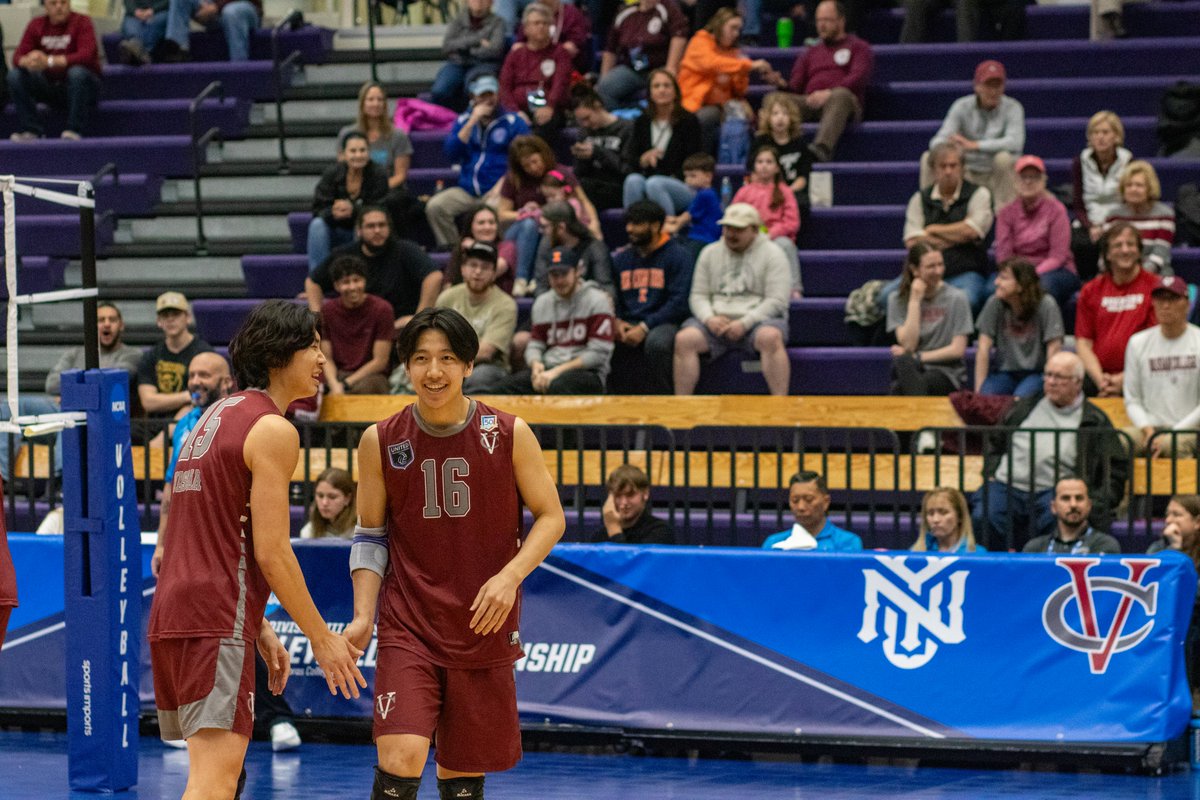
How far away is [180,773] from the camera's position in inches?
333

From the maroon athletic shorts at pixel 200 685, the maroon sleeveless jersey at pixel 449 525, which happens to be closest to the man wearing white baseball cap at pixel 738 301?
the maroon sleeveless jersey at pixel 449 525

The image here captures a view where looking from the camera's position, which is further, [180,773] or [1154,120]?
[1154,120]

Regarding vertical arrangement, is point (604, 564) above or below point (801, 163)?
below

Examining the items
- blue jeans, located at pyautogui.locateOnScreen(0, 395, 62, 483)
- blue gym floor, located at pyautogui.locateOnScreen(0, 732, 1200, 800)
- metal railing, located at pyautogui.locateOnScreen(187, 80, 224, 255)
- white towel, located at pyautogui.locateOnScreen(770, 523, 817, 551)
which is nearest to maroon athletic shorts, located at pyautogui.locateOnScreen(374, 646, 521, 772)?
blue gym floor, located at pyautogui.locateOnScreen(0, 732, 1200, 800)

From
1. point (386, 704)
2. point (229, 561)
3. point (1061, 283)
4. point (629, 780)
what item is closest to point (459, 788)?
point (386, 704)

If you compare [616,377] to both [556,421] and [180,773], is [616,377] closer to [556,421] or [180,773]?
[556,421]

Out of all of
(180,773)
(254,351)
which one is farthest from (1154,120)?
(254,351)

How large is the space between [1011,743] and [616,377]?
5017mm

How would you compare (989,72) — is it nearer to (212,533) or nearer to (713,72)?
(713,72)

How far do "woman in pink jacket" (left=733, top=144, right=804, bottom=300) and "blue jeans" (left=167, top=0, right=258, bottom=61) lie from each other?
627 centimetres

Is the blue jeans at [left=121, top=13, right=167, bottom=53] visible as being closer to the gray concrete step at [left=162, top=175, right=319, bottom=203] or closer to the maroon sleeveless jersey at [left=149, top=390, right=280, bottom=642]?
the gray concrete step at [left=162, top=175, right=319, bottom=203]

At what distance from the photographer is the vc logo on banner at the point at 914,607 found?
8609mm

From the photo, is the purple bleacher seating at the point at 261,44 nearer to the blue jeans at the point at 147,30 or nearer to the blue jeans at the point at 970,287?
the blue jeans at the point at 147,30

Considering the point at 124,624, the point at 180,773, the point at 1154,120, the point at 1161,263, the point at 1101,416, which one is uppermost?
the point at 1154,120
